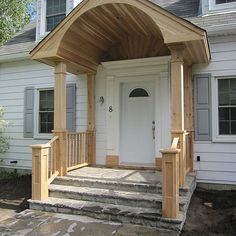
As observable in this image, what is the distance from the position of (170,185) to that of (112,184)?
123 cm

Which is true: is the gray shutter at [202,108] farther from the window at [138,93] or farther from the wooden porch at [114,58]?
the window at [138,93]

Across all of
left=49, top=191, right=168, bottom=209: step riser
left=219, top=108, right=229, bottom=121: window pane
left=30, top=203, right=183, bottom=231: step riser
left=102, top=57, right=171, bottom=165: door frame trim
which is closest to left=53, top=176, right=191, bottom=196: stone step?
left=49, top=191, right=168, bottom=209: step riser

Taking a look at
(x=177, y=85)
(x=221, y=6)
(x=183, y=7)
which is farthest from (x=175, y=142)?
(x=183, y=7)

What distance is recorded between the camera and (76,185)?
4.99 metres

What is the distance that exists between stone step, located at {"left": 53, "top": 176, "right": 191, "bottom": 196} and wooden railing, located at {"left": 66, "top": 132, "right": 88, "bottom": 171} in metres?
0.54

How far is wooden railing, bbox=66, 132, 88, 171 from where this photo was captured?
5.68 m

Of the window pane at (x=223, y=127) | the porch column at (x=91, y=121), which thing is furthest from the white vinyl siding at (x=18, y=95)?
the window pane at (x=223, y=127)

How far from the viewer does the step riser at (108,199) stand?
414 centimetres

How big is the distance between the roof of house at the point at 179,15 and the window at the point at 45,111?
1.24m

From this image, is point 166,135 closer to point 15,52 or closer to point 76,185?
point 76,185

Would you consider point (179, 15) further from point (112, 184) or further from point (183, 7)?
point (112, 184)

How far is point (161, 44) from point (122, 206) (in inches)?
139

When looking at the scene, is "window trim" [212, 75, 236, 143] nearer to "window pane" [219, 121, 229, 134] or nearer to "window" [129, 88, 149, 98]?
"window pane" [219, 121, 229, 134]

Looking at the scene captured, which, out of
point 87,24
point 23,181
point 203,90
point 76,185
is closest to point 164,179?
point 76,185
